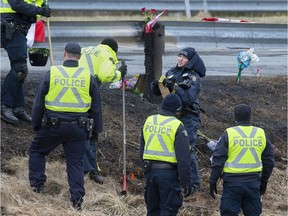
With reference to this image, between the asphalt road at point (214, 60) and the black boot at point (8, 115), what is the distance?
8.54 feet

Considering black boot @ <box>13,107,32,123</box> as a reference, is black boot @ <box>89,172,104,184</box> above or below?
below

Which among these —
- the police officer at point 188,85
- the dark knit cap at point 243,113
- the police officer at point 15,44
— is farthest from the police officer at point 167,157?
the police officer at point 15,44

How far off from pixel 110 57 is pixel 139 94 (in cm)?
265

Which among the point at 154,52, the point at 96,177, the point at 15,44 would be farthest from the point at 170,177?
the point at 154,52

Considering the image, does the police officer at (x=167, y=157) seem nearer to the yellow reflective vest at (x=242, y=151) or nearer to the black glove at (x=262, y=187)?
the yellow reflective vest at (x=242, y=151)

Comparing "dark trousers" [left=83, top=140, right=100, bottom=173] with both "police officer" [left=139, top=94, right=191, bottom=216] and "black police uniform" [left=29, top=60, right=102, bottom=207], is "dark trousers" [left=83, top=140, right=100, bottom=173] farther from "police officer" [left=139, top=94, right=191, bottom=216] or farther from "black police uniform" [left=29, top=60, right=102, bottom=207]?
"police officer" [left=139, top=94, right=191, bottom=216]

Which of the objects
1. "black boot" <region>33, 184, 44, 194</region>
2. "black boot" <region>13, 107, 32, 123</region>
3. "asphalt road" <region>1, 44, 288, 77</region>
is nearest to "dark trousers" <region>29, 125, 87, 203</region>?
"black boot" <region>33, 184, 44, 194</region>

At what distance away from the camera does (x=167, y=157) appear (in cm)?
911

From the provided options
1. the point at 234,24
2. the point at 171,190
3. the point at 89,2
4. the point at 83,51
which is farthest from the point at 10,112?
the point at 89,2

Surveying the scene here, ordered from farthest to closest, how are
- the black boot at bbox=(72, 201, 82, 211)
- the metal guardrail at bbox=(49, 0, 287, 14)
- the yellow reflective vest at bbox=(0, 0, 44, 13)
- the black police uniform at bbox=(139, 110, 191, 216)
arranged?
the metal guardrail at bbox=(49, 0, 287, 14), the yellow reflective vest at bbox=(0, 0, 44, 13), the black boot at bbox=(72, 201, 82, 211), the black police uniform at bbox=(139, 110, 191, 216)

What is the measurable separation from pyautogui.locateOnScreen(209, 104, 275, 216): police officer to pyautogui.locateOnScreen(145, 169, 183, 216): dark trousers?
442 millimetres

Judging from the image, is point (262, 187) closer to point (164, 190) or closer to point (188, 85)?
point (164, 190)

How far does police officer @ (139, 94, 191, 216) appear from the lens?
29.6ft

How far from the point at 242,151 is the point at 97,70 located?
2429 mm
